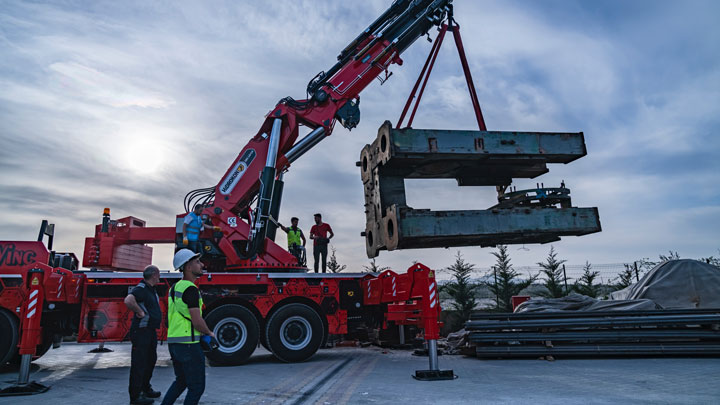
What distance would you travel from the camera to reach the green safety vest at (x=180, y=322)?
12.9 feet

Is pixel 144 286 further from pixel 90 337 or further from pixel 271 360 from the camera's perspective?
pixel 271 360

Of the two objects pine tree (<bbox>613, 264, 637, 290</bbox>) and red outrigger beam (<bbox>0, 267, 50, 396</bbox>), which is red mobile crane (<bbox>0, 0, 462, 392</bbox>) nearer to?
red outrigger beam (<bbox>0, 267, 50, 396</bbox>)

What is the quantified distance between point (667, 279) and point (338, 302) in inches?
290

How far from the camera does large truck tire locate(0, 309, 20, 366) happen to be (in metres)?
7.39

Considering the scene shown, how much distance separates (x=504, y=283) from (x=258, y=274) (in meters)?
10.1

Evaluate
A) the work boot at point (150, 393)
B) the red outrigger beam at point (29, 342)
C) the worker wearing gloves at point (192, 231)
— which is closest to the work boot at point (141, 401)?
the work boot at point (150, 393)

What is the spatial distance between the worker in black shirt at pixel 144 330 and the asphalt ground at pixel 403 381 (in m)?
0.38

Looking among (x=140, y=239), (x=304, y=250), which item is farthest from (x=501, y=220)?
(x=140, y=239)

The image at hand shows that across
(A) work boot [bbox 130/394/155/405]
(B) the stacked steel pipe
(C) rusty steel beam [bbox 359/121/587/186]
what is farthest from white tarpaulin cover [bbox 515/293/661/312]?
(A) work boot [bbox 130/394/155/405]

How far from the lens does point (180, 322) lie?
13.0 ft

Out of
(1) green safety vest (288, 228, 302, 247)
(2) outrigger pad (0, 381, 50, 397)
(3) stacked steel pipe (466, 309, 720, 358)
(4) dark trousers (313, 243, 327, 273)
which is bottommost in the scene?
(2) outrigger pad (0, 381, 50, 397)

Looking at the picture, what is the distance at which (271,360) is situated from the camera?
9039 millimetres

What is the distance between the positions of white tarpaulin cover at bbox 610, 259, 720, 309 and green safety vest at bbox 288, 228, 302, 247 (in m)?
7.85

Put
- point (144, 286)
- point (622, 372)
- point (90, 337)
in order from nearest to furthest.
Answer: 1. point (144, 286)
2. point (622, 372)
3. point (90, 337)
